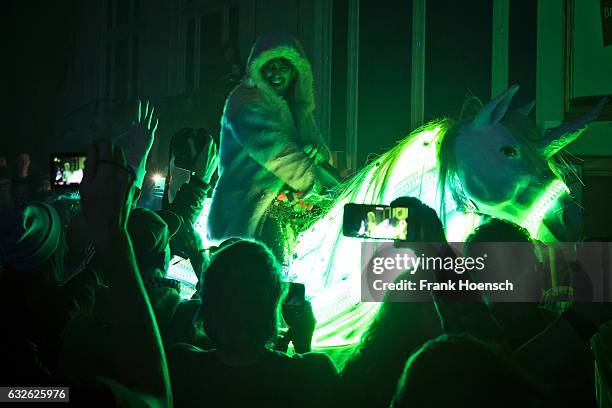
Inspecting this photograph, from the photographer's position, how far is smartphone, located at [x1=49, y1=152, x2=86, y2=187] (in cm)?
249

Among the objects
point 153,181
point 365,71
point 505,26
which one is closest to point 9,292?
point 153,181

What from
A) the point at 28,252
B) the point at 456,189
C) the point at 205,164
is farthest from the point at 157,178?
the point at 456,189

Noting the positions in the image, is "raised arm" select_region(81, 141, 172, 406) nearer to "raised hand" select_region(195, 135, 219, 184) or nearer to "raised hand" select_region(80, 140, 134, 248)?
"raised hand" select_region(80, 140, 134, 248)

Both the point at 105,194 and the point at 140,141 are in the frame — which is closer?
the point at 105,194

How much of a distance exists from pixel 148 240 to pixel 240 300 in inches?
19.9

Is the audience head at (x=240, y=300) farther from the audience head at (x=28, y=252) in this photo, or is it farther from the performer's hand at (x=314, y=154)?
the performer's hand at (x=314, y=154)

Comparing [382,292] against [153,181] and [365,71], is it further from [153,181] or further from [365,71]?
[153,181]

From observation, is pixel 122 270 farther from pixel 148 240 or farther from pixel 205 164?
pixel 205 164

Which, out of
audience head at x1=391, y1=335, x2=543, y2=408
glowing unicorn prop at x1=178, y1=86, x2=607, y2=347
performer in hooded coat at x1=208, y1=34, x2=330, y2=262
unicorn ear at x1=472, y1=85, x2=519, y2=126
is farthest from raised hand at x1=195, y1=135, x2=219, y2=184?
audience head at x1=391, y1=335, x2=543, y2=408

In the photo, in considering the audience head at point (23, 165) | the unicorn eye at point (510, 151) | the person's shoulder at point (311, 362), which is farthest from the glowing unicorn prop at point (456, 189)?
the audience head at point (23, 165)

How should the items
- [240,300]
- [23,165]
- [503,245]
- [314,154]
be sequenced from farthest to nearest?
1. [23,165]
2. [314,154]
3. [503,245]
4. [240,300]

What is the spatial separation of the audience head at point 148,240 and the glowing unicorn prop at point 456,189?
58 cm

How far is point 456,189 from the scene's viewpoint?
87.9 inches

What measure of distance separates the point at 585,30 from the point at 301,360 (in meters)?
1.72
